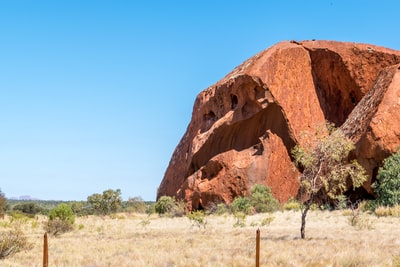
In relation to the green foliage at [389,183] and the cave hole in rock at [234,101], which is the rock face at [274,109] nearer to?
the cave hole in rock at [234,101]

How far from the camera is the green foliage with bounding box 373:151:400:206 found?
102 feet

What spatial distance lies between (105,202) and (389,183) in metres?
35.7

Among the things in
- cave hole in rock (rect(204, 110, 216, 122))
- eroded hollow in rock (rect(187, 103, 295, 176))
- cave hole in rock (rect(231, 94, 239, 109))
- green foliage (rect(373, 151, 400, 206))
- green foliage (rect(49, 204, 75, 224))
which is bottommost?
green foliage (rect(49, 204, 75, 224))

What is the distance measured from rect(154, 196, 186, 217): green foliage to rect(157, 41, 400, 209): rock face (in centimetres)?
88

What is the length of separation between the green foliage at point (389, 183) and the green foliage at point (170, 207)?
1781 cm

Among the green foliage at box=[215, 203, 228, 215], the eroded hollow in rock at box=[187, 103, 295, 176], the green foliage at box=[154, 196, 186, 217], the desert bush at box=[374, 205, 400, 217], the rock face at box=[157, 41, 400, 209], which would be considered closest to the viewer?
the desert bush at box=[374, 205, 400, 217]

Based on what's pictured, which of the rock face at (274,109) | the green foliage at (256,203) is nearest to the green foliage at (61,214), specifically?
the green foliage at (256,203)

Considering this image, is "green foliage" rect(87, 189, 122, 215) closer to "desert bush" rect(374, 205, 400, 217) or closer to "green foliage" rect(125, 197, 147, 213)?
"green foliage" rect(125, 197, 147, 213)

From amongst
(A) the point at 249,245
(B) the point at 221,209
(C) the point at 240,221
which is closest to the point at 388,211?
(C) the point at 240,221

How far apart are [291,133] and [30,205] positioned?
39.8 m

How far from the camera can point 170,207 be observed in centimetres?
4703

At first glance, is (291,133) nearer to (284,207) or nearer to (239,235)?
(284,207)

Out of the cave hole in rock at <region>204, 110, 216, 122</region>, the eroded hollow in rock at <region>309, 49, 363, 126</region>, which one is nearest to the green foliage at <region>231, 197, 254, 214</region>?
the cave hole in rock at <region>204, 110, 216, 122</region>

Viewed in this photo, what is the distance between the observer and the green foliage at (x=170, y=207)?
44688 millimetres
